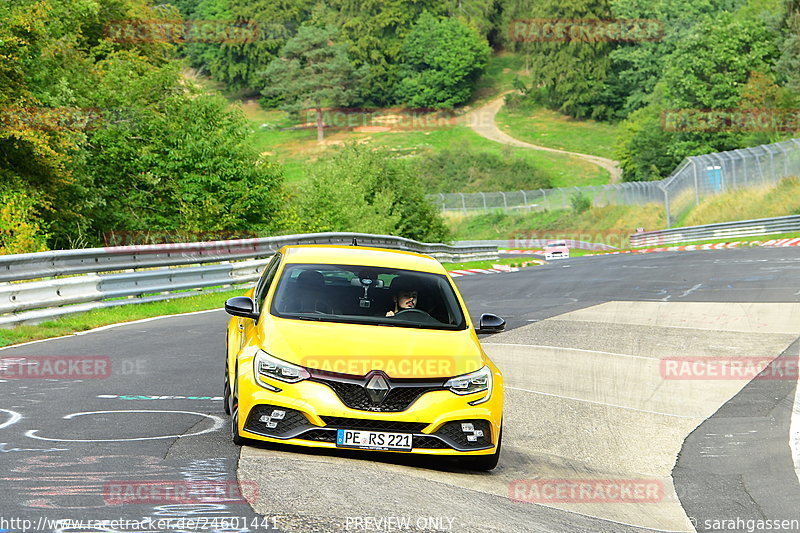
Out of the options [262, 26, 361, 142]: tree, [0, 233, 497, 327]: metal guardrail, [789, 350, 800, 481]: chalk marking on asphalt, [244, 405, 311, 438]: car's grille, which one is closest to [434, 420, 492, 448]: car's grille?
[244, 405, 311, 438]: car's grille

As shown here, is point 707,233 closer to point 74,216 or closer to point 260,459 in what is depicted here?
point 74,216

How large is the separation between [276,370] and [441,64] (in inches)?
5744

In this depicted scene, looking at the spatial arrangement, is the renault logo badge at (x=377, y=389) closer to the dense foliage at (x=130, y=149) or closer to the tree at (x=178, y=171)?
the dense foliage at (x=130, y=149)

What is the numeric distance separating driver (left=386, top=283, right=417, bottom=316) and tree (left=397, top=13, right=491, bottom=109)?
468 feet

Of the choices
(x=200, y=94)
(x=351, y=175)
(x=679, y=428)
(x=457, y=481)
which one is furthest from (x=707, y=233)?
(x=457, y=481)

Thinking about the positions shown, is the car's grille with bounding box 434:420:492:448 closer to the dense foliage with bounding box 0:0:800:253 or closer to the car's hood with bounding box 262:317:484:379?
the car's hood with bounding box 262:317:484:379

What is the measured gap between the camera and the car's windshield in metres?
8.94

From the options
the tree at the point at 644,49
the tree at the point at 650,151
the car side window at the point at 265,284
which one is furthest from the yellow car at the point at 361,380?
the tree at the point at 644,49

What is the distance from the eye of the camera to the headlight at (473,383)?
8.12 m

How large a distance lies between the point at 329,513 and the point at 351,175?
4796 centimetres

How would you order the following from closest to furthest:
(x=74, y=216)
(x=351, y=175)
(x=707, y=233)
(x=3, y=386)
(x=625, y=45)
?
(x=3, y=386)
(x=74, y=216)
(x=351, y=175)
(x=707, y=233)
(x=625, y=45)

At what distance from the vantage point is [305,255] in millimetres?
9742

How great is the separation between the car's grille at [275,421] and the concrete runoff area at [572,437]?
0.17 m

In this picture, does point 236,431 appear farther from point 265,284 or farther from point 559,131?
point 559,131
